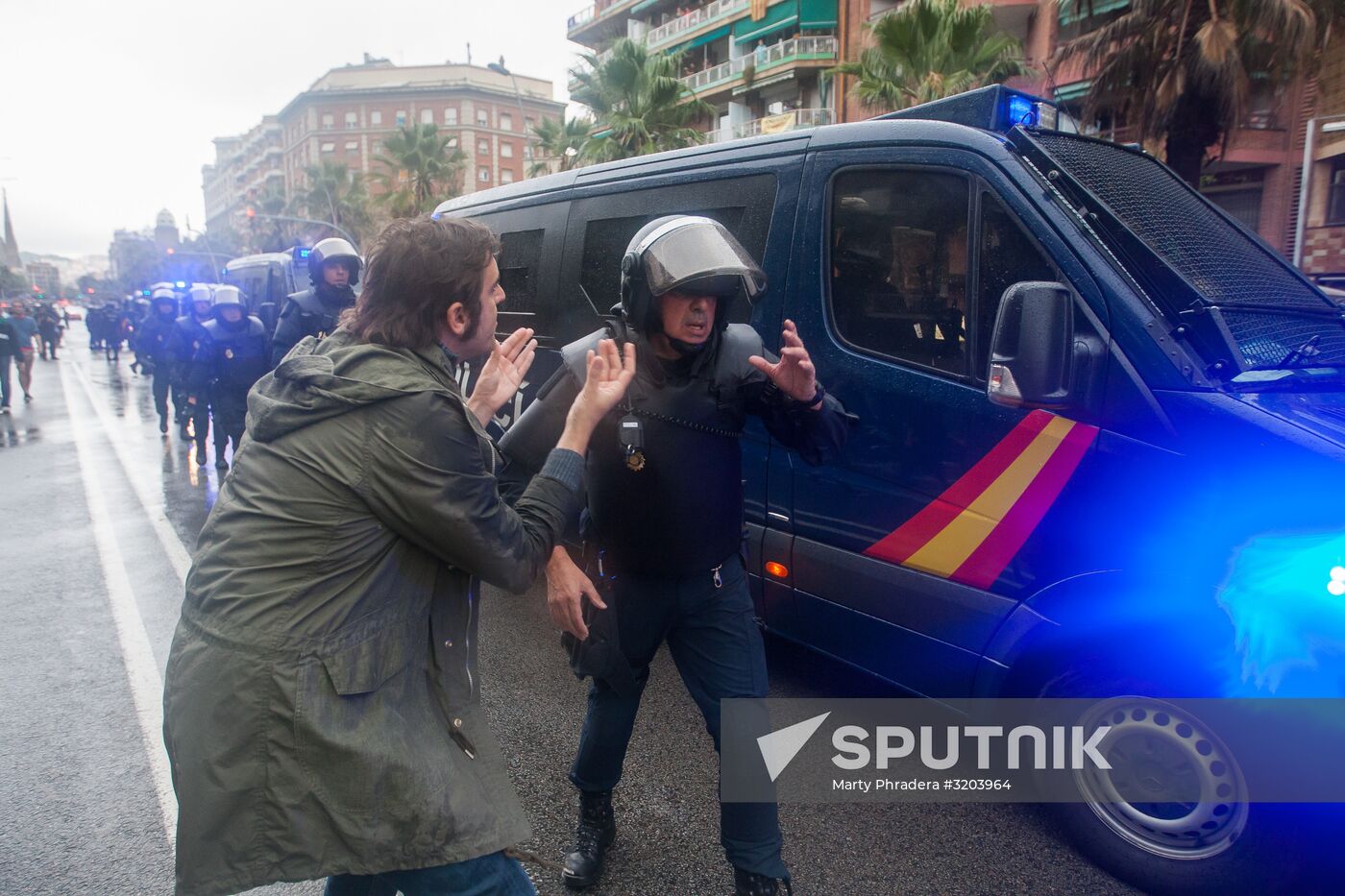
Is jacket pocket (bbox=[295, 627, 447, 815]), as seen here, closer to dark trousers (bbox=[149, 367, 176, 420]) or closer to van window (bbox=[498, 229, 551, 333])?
van window (bbox=[498, 229, 551, 333])

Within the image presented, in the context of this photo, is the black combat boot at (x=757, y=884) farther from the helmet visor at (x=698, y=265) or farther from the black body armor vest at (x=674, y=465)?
the helmet visor at (x=698, y=265)

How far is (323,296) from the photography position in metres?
6.96


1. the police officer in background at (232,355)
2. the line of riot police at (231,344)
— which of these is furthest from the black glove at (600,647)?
the police officer in background at (232,355)

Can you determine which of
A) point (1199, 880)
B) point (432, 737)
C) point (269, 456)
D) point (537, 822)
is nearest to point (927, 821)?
point (1199, 880)

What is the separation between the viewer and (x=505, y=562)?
5.46ft

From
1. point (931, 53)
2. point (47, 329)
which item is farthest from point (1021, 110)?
point (47, 329)

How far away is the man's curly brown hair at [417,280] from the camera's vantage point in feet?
5.63

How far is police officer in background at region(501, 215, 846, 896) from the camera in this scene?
7.64 feet

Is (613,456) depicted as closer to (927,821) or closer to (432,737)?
(432,737)

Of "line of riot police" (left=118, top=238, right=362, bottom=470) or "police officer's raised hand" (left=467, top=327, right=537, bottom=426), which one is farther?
"line of riot police" (left=118, top=238, right=362, bottom=470)

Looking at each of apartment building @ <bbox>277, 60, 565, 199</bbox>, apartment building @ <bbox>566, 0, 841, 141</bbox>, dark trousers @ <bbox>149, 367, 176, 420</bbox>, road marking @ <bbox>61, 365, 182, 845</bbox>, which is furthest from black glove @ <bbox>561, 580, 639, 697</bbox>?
apartment building @ <bbox>277, 60, 565, 199</bbox>

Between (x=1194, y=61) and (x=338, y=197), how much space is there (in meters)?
56.1

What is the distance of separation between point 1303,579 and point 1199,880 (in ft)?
3.19

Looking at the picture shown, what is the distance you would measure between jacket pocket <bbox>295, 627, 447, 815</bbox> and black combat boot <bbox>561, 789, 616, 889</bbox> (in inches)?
47.6
